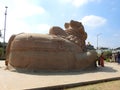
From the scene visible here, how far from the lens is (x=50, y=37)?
13.5m

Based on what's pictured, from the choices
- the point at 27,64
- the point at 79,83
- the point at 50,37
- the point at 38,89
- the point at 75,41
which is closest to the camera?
the point at 38,89

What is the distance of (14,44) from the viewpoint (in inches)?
514

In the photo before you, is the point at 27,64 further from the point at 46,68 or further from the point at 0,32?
the point at 0,32

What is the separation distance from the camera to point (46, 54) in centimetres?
1286

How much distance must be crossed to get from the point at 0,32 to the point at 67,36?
2060 centimetres

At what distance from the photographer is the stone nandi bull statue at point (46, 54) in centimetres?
1268

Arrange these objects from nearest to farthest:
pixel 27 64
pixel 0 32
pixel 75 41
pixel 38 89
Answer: pixel 38 89
pixel 27 64
pixel 75 41
pixel 0 32

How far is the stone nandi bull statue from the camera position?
12680mm

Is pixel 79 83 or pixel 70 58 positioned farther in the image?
pixel 70 58

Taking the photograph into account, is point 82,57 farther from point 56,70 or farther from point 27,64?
point 27,64

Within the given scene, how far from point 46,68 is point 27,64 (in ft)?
3.47

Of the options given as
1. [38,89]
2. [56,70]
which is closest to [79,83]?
[38,89]

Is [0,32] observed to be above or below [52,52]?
above

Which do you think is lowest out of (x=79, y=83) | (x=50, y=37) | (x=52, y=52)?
(x=79, y=83)
